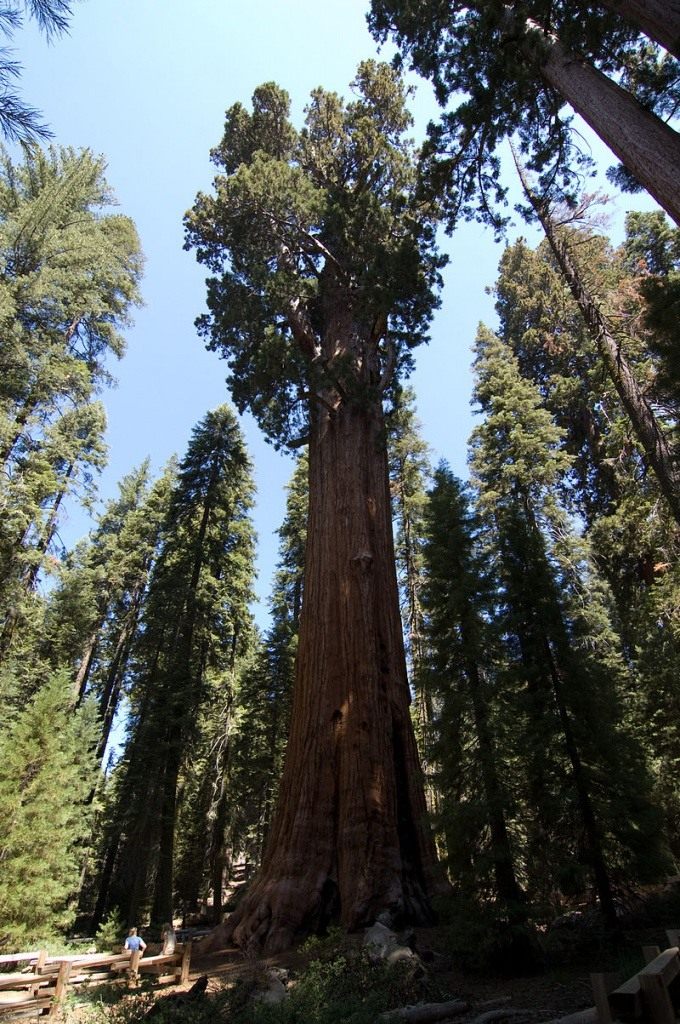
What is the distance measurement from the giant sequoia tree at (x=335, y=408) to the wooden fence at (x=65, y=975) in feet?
2.64

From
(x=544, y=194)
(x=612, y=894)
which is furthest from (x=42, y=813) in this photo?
(x=544, y=194)

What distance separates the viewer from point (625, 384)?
32.3 feet

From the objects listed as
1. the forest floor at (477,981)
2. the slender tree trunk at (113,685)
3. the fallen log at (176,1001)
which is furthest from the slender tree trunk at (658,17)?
the slender tree trunk at (113,685)

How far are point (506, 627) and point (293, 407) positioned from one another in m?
6.83

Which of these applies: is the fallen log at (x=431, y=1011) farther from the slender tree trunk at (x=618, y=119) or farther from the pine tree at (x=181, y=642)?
the pine tree at (x=181, y=642)

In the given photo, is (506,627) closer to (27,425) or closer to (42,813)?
(42,813)

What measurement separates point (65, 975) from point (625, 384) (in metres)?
11.9

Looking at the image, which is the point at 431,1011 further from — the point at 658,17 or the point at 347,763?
the point at 658,17

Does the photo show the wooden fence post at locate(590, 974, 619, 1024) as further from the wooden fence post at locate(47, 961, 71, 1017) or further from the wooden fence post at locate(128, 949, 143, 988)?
the wooden fence post at locate(128, 949, 143, 988)

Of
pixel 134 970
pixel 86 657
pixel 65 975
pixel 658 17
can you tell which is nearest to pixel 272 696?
pixel 86 657

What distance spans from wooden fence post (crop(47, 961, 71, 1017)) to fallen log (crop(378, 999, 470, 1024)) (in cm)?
447

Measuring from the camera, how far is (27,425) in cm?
1345

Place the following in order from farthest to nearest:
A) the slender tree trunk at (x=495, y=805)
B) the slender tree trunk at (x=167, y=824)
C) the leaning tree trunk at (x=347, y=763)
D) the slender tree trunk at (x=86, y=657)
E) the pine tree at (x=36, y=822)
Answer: the slender tree trunk at (x=86, y=657)
the slender tree trunk at (x=167, y=824)
the pine tree at (x=36, y=822)
the leaning tree trunk at (x=347, y=763)
the slender tree trunk at (x=495, y=805)

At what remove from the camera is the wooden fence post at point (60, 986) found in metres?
6.57
